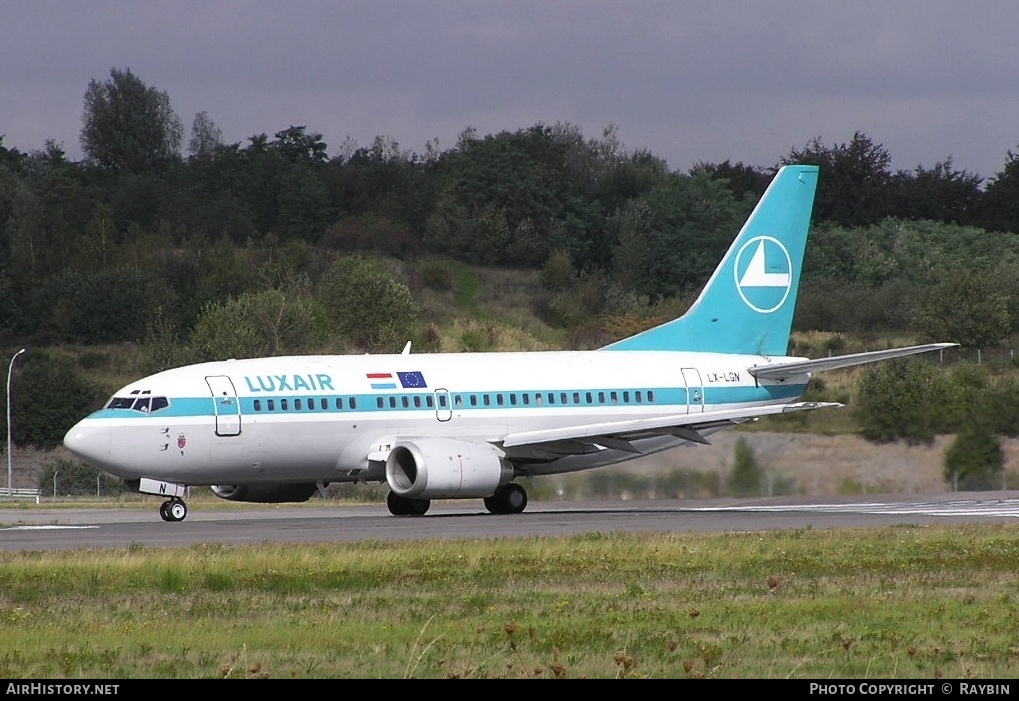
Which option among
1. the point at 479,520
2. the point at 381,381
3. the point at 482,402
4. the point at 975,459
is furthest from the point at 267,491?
the point at 975,459

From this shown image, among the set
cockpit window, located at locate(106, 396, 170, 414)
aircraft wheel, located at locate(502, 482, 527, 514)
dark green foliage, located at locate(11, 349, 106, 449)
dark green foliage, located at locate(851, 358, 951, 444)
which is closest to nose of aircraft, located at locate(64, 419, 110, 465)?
cockpit window, located at locate(106, 396, 170, 414)

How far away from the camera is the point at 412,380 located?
3775 centimetres

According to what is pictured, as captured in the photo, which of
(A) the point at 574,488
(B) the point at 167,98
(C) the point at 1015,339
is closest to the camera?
(A) the point at 574,488

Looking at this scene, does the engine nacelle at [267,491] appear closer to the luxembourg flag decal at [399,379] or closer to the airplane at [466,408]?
the airplane at [466,408]

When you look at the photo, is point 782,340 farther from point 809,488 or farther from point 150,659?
point 150,659

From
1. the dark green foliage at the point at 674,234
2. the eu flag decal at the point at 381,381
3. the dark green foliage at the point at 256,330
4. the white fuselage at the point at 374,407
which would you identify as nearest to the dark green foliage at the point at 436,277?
the dark green foliage at the point at 674,234

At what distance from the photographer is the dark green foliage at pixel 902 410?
44969 mm

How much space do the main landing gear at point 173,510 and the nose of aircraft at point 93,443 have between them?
204 centimetres

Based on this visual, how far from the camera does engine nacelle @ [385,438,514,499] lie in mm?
35750

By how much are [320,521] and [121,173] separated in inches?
3789

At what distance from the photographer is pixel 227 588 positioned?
20.4m

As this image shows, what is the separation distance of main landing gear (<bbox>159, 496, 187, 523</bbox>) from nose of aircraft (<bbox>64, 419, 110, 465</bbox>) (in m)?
2.04

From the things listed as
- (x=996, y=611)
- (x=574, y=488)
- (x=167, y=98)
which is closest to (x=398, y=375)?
(x=574, y=488)

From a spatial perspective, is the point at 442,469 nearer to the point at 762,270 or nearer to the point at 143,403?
the point at 143,403
